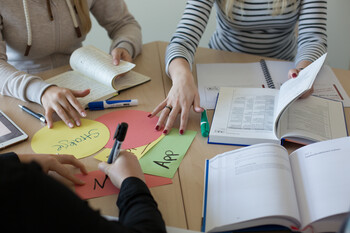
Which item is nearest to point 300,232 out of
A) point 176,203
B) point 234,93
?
point 176,203

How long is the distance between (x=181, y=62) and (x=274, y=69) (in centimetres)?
34

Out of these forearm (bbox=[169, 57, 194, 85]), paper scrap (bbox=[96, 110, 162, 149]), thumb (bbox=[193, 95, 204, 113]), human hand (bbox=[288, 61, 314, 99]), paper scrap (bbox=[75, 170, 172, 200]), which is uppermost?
forearm (bbox=[169, 57, 194, 85])

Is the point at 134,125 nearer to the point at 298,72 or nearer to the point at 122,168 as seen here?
the point at 122,168

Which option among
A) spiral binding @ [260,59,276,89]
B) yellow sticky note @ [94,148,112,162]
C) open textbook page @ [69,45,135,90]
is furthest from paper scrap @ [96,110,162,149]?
spiral binding @ [260,59,276,89]

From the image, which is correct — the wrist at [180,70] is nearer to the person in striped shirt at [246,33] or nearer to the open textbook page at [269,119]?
the person in striped shirt at [246,33]

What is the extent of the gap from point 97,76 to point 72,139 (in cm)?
31

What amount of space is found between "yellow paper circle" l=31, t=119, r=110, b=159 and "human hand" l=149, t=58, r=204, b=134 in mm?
153

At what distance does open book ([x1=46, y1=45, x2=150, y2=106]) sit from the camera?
1.12 meters

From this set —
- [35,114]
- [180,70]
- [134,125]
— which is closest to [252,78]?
[180,70]

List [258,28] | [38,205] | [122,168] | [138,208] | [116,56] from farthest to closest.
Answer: [258,28] → [116,56] → [122,168] → [138,208] → [38,205]

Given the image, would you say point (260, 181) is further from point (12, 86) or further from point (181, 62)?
point (12, 86)

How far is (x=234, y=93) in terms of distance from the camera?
105 centimetres

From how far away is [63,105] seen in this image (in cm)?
99

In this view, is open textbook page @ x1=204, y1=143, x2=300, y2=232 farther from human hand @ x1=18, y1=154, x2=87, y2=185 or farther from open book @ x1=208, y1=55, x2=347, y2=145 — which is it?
human hand @ x1=18, y1=154, x2=87, y2=185
